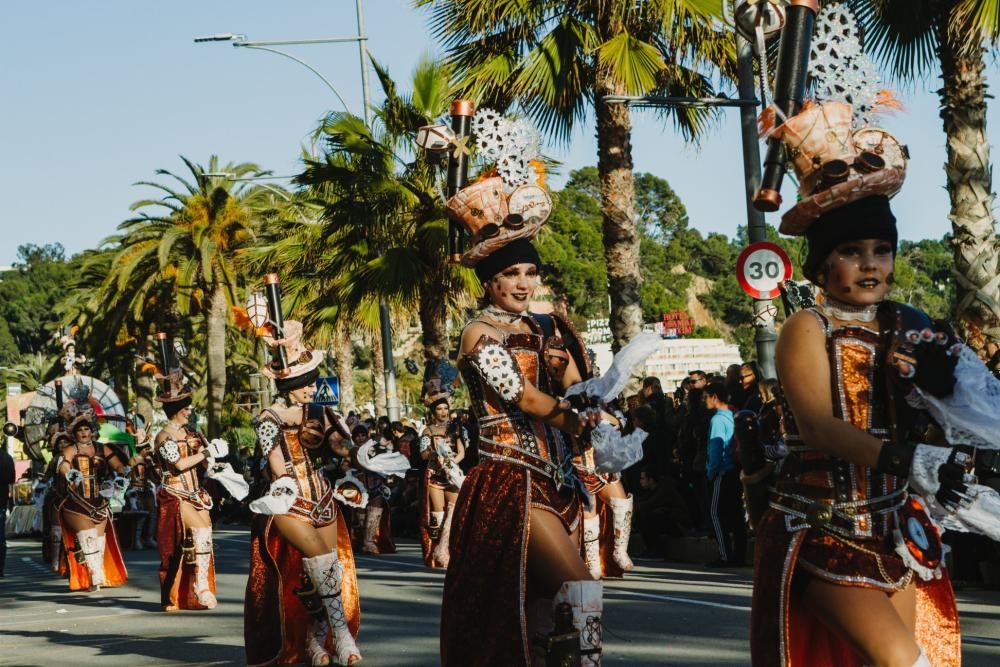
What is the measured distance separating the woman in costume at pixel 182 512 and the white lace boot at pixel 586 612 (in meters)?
7.16

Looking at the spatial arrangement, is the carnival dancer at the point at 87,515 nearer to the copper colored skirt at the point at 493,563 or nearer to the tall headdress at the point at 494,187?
the tall headdress at the point at 494,187

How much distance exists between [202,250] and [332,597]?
2386 cm

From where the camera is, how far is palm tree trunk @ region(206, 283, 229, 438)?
106 feet

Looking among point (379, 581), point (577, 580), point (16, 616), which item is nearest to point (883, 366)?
point (577, 580)

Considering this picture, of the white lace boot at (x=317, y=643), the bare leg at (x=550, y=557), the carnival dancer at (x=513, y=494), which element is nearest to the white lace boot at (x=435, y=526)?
the white lace boot at (x=317, y=643)

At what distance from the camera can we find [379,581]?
13453mm

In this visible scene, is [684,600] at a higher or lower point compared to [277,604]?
lower

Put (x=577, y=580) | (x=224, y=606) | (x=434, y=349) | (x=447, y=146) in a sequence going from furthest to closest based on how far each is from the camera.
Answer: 1. (x=434, y=349)
2. (x=224, y=606)
3. (x=447, y=146)
4. (x=577, y=580)

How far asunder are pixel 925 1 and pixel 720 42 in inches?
163

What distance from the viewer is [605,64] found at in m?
16.7

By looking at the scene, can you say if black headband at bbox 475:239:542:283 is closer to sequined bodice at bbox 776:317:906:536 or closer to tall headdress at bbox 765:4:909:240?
tall headdress at bbox 765:4:909:240

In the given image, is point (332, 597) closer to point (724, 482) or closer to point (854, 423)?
point (854, 423)

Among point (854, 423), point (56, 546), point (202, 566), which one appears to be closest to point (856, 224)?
point (854, 423)

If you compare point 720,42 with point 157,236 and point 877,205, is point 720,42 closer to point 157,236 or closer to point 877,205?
point 877,205
